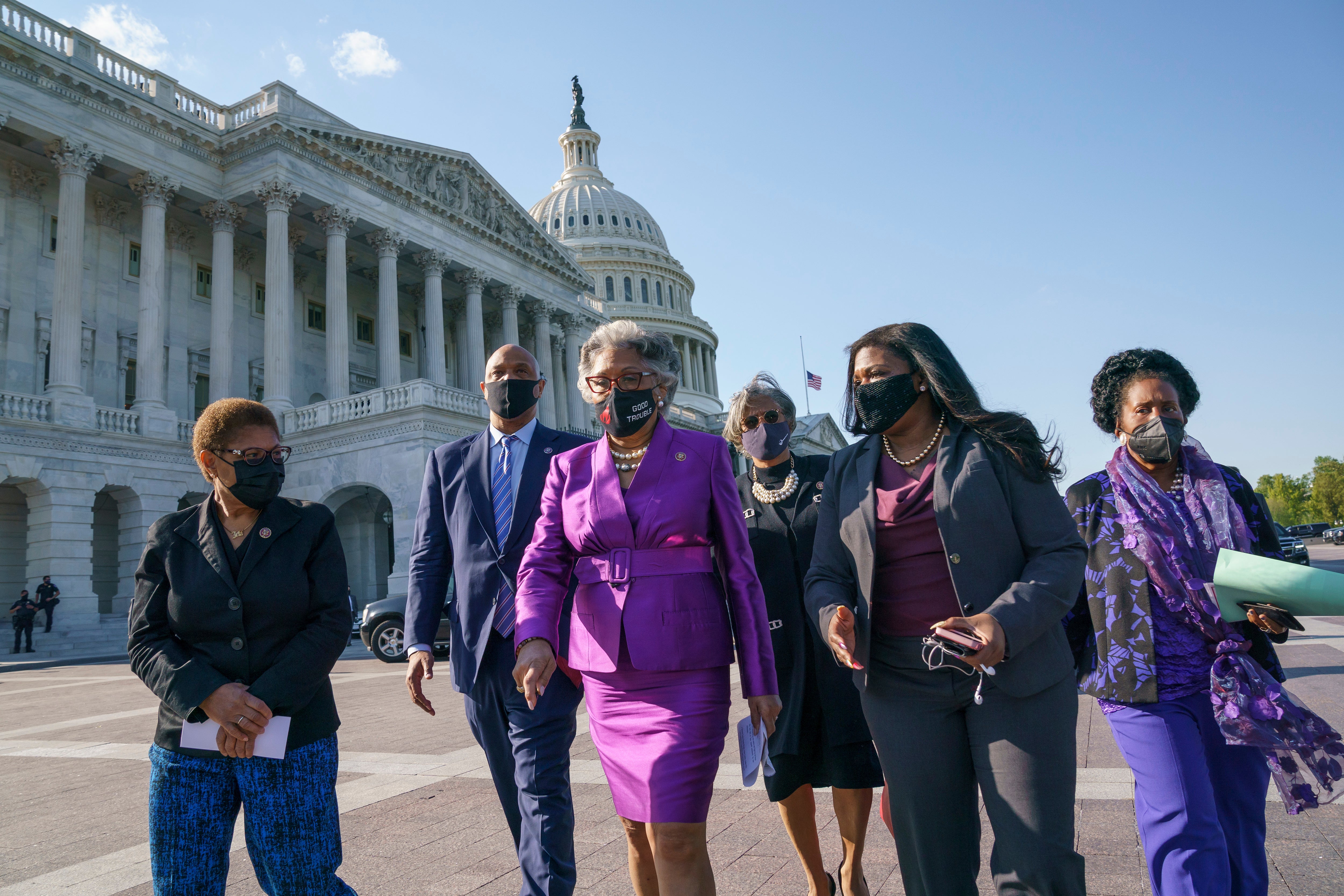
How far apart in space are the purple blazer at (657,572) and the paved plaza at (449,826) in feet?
4.90

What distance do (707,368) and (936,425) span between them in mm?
94611

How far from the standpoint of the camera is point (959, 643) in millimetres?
2447

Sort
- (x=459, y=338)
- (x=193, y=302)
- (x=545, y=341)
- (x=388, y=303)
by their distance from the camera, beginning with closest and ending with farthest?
(x=193, y=302) → (x=388, y=303) → (x=459, y=338) → (x=545, y=341)

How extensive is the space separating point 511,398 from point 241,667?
172cm

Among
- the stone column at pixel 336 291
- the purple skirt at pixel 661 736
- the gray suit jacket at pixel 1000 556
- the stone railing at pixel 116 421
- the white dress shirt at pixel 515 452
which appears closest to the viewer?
the gray suit jacket at pixel 1000 556

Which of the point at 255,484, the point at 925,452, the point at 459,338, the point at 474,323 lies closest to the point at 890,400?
the point at 925,452

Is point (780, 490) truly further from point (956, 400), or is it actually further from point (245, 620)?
point (245, 620)

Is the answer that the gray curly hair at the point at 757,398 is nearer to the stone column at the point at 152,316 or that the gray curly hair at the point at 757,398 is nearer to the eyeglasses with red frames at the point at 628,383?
the eyeglasses with red frames at the point at 628,383

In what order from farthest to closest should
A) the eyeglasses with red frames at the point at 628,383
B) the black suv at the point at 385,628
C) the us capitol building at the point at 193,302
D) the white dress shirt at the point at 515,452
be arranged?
the us capitol building at the point at 193,302
the black suv at the point at 385,628
the white dress shirt at the point at 515,452
the eyeglasses with red frames at the point at 628,383

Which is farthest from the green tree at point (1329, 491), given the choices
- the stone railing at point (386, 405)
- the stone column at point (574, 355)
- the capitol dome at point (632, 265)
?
the stone railing at point (386, 405)

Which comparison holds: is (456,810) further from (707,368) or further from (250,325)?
(707,368)

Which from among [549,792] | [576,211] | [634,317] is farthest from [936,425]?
[576,211]

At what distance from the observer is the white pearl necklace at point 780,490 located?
438 centimetres

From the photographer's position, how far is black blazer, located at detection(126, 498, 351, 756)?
2990 mm
